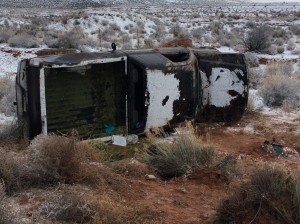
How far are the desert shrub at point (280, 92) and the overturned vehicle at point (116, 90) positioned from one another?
2.85 meters

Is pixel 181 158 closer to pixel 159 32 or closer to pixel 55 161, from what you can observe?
pixel 55 161

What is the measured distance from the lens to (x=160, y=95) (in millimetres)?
7340

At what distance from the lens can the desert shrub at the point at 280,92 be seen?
10789 millimetres

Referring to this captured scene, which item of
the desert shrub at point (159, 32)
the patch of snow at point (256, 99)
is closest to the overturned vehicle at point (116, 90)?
the patch of snow at point (256, 99)

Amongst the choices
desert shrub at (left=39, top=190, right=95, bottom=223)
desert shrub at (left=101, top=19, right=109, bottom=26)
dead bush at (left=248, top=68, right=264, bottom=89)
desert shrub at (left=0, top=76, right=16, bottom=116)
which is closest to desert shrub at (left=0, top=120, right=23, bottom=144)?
desert shrub at (left=0, top=76, right=16, bottom=116)

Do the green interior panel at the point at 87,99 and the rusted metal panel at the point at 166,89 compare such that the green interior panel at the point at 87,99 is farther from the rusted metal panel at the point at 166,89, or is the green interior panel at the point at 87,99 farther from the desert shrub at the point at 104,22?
the desert shrub at the point at 104,22

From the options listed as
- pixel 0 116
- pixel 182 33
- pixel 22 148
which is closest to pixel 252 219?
pixel 22 148

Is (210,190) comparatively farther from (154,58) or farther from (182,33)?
(182,33)

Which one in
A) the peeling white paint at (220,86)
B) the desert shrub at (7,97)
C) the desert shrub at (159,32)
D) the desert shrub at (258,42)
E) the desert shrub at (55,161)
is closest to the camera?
the desert shrub at (55,161)

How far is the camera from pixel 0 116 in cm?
930

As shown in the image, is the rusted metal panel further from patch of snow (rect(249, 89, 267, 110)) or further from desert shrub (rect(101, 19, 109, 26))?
desert shrub (rect(101, 19, 109, 26))

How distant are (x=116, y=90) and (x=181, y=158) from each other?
188 centimetres

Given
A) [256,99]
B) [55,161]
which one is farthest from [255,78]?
[55,161]

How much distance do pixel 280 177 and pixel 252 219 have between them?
49 centimetres
